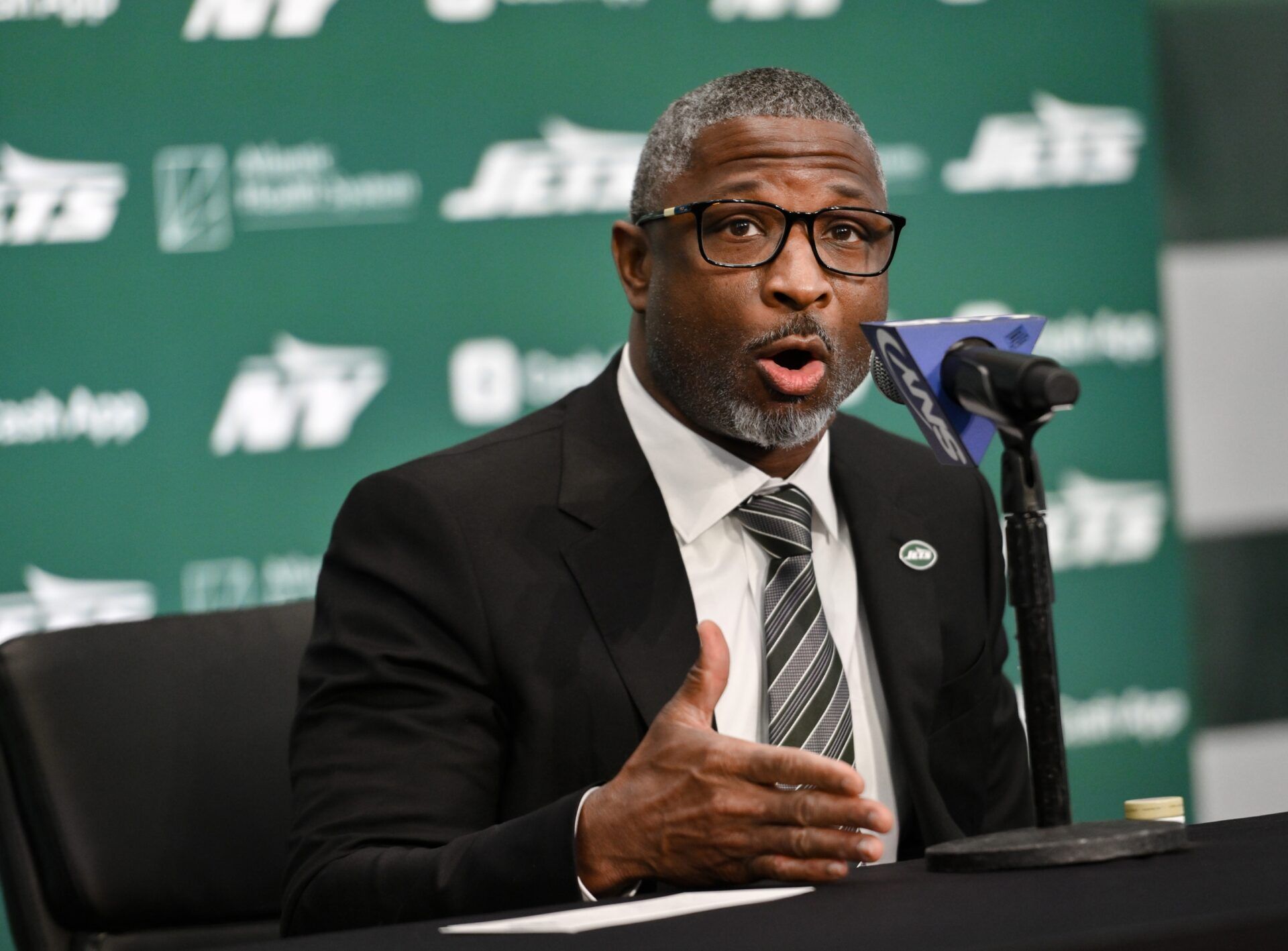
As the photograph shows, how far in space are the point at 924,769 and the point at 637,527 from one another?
50cm

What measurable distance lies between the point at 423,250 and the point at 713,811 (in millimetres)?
2256

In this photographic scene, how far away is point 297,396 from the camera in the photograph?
331 cm

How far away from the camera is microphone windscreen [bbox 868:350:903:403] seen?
150 centimetres

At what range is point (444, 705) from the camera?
1.82 metres

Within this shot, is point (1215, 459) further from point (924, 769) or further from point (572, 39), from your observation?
point (924, 769)

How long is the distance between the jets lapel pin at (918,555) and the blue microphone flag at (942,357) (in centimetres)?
73

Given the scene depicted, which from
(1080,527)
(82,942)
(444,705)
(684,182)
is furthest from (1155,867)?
(1080,527)

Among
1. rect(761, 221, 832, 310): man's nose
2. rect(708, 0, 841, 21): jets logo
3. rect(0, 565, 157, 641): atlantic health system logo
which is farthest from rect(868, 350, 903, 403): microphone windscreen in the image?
rect(708, 0, 841, 21): jets logo

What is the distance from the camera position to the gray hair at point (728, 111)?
2105mm

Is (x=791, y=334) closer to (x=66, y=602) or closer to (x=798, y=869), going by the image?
(x=798, y=869)

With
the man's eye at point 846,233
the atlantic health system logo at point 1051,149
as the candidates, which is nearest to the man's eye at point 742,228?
the man's eye at point 846,233

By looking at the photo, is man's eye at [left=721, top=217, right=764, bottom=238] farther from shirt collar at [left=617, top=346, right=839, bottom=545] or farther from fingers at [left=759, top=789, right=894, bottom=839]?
fingers at [left=759, top=789, right=894, bottom=839]

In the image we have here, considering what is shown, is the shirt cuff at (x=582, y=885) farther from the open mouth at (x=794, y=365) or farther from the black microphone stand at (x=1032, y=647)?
the open mouth at (x=794, y=365)

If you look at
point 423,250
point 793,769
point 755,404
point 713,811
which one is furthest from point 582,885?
point 423,250
